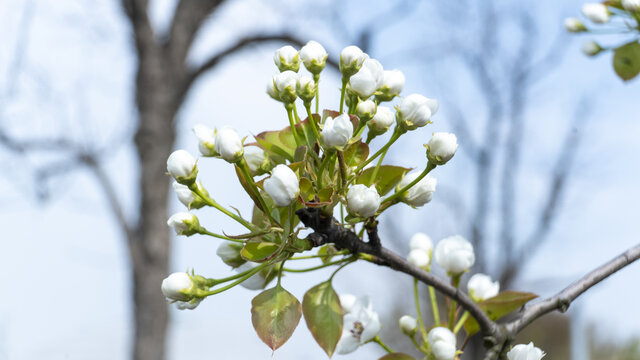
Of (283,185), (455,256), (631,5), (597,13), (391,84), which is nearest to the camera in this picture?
(283,185)

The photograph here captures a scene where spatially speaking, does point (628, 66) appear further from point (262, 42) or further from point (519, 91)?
point (519, 91)

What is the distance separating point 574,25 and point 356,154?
2.60ft

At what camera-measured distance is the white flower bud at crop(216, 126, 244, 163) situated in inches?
20.9

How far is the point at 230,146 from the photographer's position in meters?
0.53

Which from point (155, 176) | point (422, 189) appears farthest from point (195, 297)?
point (155, 176)

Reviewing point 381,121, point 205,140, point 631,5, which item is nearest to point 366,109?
point 381,121

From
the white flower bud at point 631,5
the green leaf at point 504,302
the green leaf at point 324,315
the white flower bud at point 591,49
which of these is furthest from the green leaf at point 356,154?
→ the white flower bud at point 591,49

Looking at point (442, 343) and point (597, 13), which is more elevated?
point (597, 13)

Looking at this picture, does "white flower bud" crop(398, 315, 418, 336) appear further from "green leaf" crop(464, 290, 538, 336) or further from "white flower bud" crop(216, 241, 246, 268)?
"white flower bud" crop(216, 241, 246, 268)

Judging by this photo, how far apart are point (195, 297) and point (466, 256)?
1.05 feet

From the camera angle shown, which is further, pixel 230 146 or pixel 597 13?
pixel 597 13

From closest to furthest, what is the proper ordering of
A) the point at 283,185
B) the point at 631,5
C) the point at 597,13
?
the point at 283,185 < the point at 631,5 < the point at 597,13

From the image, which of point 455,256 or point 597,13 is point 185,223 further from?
point 597,13

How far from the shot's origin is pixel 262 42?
459cm
